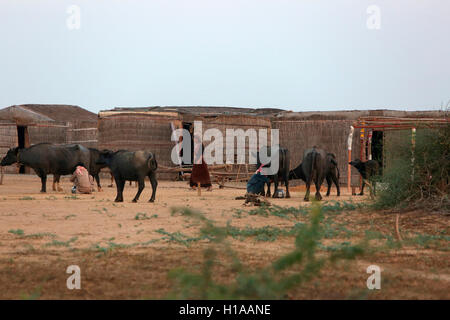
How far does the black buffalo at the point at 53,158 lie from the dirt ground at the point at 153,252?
5110mm

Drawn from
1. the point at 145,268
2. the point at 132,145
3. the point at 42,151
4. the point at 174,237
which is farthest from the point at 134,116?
the point at 145,268

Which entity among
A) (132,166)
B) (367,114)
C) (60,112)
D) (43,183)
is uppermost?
(60,112)

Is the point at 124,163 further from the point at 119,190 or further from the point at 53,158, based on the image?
the point at 53,158

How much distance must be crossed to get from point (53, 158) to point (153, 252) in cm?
1045

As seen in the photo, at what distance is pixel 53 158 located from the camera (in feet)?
52.7

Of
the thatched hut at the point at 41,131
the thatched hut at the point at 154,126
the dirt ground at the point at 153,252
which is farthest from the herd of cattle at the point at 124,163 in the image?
the thatched hut at the point at 41,131

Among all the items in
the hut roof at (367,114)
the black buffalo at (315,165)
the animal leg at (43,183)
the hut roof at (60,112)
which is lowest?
the animal leg at (43,183)

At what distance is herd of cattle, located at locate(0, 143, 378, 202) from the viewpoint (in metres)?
12.7

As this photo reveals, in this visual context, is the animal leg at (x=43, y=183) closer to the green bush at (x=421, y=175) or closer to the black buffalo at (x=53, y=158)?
the black buffalo at (x=53, y=158)

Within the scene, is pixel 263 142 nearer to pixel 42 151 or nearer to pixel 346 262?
pixel 42 151

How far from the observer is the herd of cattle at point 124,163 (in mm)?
12703

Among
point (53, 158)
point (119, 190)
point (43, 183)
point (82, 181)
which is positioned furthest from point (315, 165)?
point (43, 183)

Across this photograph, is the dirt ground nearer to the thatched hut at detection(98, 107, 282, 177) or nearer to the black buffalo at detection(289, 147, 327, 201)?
the black buffalo at detection(289, 147, 327, 201)

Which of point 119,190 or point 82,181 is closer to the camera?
point 119,190
